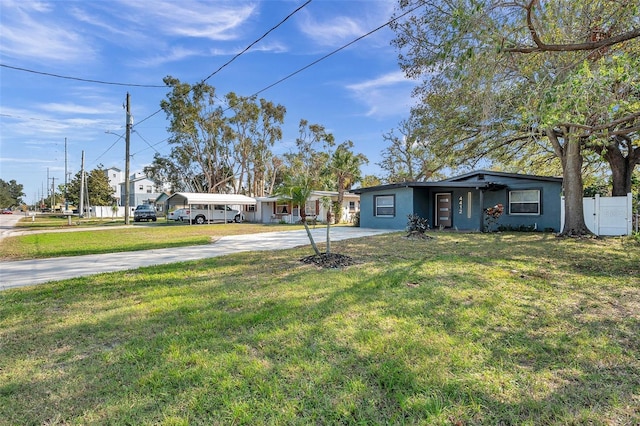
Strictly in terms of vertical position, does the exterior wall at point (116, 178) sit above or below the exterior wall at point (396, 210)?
above

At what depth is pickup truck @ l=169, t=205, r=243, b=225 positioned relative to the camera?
84.6 ft

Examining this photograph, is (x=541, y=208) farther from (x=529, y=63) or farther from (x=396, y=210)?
(x=529, y=63)

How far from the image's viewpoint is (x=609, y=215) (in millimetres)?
12141

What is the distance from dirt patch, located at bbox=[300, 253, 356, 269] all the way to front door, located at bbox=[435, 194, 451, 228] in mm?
11677

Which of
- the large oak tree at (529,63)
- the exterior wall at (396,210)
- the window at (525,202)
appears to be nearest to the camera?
the large oak tree at (529,63)

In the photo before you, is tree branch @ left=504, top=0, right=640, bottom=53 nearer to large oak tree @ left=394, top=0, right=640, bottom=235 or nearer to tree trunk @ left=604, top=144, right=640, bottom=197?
large oak tree @ left=394, top=0, right=640, bottom=235

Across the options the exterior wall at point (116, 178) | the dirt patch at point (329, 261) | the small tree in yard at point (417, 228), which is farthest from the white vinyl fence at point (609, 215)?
the exterior wall at point (116, 178)

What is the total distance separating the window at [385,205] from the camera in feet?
57.7

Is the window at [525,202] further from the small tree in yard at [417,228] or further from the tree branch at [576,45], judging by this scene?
the tree branch at [576,45]

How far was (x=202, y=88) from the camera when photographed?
31.8 metres

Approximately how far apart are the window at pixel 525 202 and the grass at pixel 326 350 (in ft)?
33.9

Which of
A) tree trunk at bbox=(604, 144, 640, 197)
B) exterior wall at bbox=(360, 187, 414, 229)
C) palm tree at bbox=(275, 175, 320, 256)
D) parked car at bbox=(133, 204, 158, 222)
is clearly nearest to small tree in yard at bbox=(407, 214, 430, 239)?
exterior wall at bbox=(360, 187, 414, 229)

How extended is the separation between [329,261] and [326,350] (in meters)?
3.97

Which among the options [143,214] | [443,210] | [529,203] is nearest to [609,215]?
[529,203]
